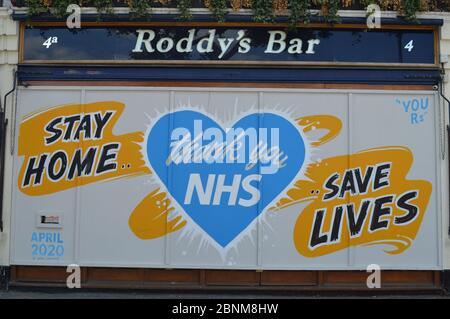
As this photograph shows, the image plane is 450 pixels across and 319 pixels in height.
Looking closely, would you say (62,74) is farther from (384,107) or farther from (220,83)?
(384,107)

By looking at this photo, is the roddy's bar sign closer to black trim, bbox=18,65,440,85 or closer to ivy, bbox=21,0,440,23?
black trim, bbox=18,65,440,85

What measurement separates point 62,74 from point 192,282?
368 centimetres

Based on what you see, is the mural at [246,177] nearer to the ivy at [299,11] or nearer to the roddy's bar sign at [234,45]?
the roddy's bar sign at [234,45]

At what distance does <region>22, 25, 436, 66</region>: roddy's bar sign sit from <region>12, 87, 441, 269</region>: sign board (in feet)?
1.83

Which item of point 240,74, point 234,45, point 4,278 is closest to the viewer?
point 4,278

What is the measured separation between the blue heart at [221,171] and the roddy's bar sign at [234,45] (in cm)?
98

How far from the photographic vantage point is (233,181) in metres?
7.52

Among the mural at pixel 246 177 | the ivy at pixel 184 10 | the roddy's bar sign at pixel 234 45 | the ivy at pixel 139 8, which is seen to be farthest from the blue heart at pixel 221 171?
the ivy at pixel 139 8

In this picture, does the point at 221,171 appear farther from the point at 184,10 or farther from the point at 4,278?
the point at 4,278

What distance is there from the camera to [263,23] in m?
7.65

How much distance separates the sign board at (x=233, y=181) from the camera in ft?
24.5

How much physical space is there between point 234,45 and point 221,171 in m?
1.94

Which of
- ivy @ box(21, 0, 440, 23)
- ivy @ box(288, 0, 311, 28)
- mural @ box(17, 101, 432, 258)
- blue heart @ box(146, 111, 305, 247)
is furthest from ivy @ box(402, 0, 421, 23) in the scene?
blue heart @ box(146, 111, 305, 247)

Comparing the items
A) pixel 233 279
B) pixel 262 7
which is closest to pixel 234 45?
pixel 262 7
